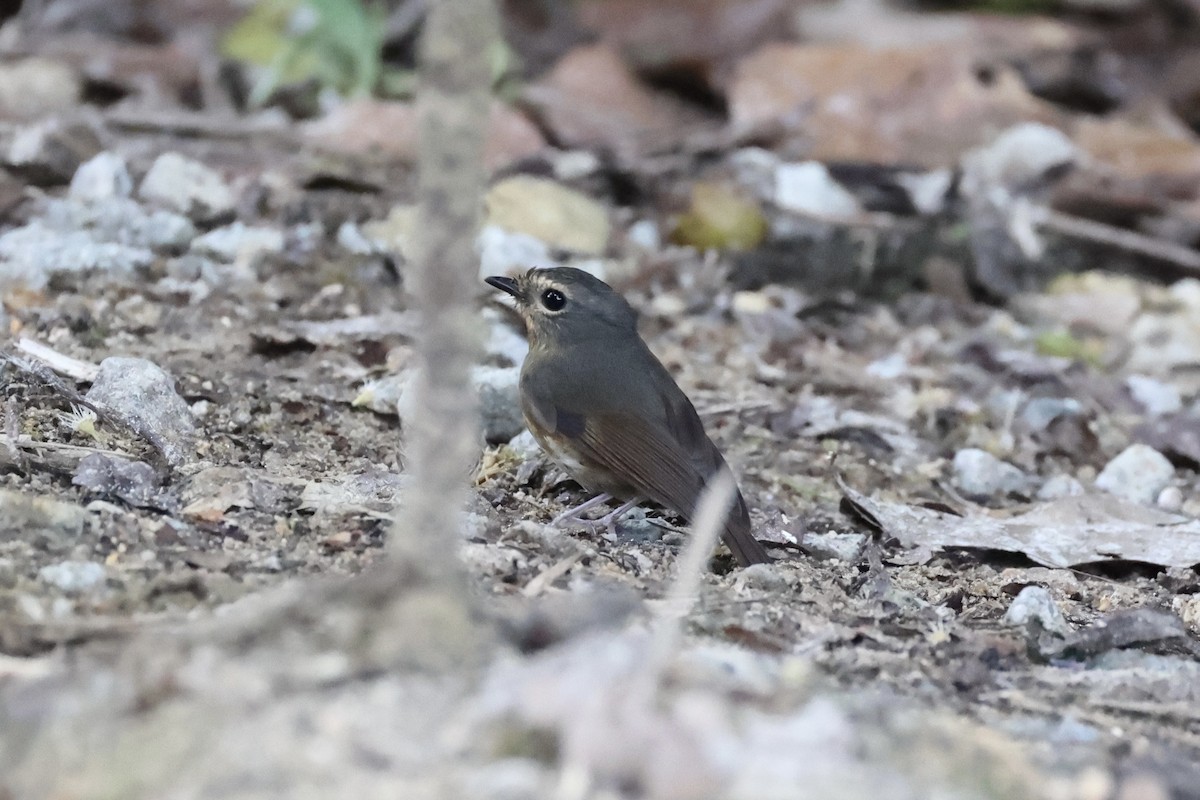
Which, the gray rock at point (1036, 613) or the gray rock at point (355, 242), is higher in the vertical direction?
the gray rock at point (1036, 613)

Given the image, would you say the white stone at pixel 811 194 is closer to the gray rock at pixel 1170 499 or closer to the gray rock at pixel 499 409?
the gray rock at pixel 1170 499

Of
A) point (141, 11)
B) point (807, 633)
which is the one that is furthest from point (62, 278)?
point (141, 11)

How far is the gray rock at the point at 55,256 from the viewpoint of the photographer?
17.7ft

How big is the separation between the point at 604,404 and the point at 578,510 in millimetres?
630

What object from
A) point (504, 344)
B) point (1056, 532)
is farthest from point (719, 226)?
point (1056, 532)

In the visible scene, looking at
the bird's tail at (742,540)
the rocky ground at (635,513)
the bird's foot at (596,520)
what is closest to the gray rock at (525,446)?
the rocky ground at (635,513)

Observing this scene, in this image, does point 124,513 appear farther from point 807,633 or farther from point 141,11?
point 141,11

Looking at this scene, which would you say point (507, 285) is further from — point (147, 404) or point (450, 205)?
point (450, 205)

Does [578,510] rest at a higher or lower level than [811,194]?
lower

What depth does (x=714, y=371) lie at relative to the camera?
6129 mm

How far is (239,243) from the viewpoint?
6.15 metres

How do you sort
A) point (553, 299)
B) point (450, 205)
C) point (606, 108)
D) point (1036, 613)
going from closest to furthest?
point (450, 205) < point (1036, 613) < point (553, 299) < point (606, 108)

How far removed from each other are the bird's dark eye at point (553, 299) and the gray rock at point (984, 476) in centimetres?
150

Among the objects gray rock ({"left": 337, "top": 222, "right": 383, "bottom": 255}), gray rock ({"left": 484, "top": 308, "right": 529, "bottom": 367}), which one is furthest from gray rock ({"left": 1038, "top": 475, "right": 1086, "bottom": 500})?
gray rock ({"left": 337, "top": 222, "right": 383, "bottom": 255})
